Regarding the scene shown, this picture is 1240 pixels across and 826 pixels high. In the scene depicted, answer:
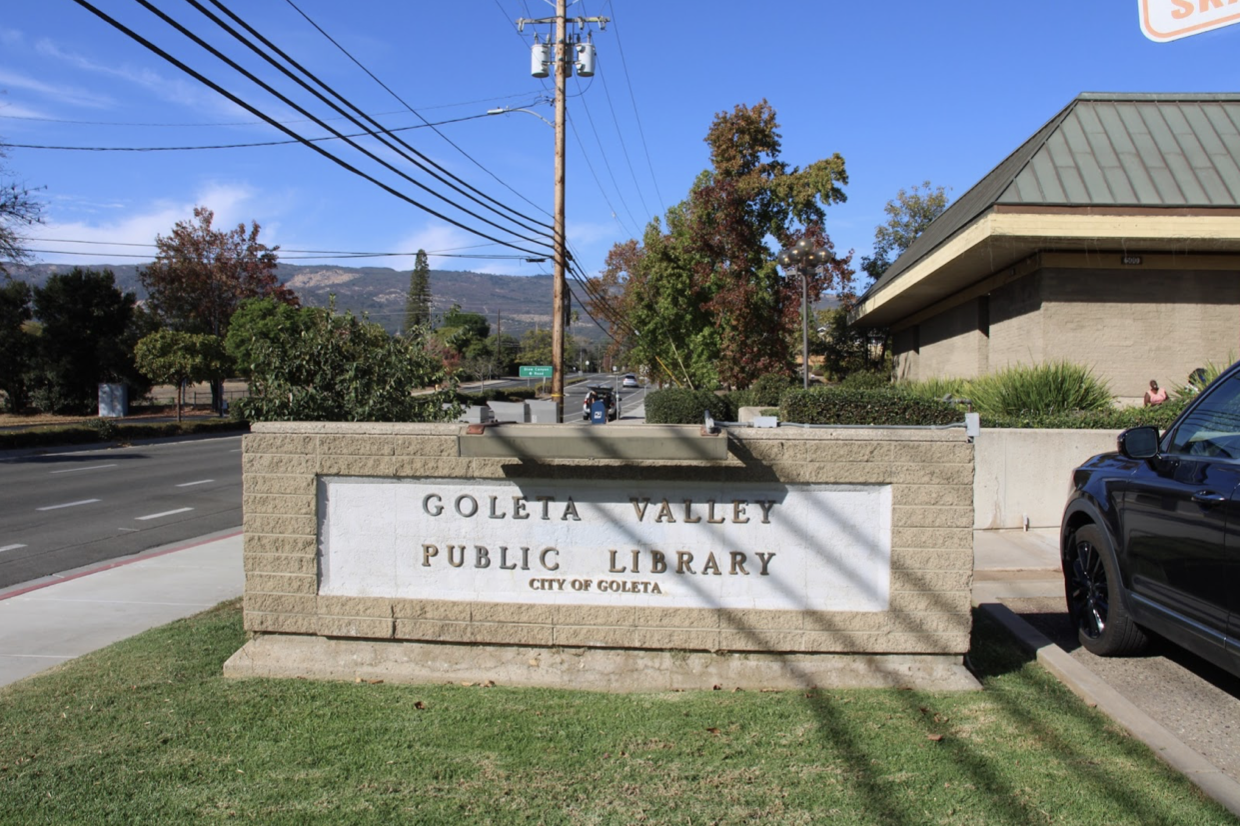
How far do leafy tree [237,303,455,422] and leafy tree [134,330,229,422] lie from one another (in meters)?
36.5

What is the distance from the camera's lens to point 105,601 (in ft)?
26.7

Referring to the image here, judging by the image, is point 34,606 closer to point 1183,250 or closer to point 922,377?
point 1183,250

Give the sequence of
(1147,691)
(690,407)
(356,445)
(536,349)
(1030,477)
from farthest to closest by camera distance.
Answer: (536,349)
(690,407)
(1030,477)
(356,445)
(1147,691)

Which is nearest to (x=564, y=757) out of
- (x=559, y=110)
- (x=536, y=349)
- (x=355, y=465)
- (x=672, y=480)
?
(x=672, y=480)

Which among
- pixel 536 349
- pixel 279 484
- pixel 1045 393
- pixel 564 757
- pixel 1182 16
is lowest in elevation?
pixel 564 757

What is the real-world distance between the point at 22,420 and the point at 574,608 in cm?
4748

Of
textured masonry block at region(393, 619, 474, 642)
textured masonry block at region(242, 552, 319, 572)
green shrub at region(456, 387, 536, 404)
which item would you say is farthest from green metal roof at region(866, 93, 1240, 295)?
textured masonry block at region(242, 552, 319, 572)

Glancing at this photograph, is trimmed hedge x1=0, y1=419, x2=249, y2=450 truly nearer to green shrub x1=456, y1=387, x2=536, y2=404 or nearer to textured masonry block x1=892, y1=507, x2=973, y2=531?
green shrub x1=456, y1=387, x2=536, y2=404

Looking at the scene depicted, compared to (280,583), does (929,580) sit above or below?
above

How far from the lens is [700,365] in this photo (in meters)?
34.7

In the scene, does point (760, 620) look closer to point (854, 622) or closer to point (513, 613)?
point (854, 622)

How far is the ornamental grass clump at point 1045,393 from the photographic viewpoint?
464 inches

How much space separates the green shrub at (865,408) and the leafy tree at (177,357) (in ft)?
112

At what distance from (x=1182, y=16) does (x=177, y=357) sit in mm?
42203
